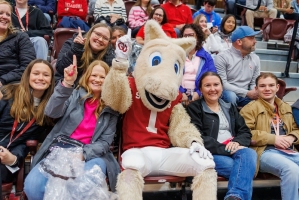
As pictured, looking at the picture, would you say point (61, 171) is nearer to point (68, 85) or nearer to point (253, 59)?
point (68, 85)

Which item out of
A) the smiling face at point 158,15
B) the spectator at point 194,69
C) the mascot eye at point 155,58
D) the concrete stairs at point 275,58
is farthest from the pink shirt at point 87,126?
the concrete stairs at point 275,58

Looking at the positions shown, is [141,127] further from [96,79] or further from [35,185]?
[35,185]

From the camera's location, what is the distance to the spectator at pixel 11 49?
137 inches

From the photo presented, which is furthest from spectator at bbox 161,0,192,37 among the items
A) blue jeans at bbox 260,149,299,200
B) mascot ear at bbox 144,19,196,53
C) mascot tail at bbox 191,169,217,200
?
mascot tail at bbox 191,169,217,200

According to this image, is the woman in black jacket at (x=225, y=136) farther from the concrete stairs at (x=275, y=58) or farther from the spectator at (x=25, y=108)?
the concrete stairs at (x=275, y=58)

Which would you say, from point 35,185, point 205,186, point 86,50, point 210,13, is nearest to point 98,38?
point 86,50

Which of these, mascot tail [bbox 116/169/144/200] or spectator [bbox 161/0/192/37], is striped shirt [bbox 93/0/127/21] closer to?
spectator [bbox 161/0/192/37]

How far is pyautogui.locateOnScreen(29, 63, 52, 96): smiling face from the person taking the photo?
292 centimetres

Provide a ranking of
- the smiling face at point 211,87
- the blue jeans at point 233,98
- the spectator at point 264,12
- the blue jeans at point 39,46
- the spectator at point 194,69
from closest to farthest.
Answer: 1. the smiling face at point 211,87
2. the blue jeans at point 233,98
3. the spectator at point 194,69
4. the blue jeans at point 39,46
5. the spectator at point 264,12

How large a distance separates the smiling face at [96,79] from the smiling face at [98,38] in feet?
1.55

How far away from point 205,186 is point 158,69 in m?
0.84

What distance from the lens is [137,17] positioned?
5766mm

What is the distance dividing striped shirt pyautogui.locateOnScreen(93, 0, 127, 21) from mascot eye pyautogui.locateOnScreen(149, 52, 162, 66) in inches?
114

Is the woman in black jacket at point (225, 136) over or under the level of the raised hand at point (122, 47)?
under
